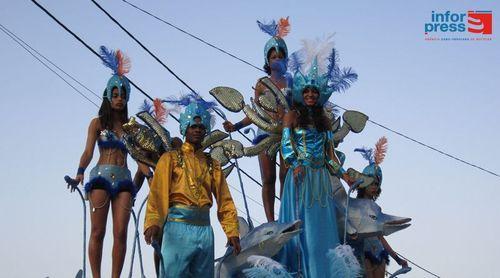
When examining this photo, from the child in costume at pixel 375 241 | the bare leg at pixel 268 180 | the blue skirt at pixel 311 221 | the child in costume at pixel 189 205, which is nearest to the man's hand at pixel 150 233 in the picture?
the child in costume at pixel 189 205

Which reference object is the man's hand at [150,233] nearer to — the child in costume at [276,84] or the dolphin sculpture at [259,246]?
the dolphin sculpture at [259,246]

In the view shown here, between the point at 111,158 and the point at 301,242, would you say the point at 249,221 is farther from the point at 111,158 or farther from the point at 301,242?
the point at 111,158

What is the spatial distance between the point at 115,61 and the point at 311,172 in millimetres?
1939

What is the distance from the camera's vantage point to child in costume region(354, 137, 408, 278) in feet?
27.1

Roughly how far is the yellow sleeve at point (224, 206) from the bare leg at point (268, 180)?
1.45m

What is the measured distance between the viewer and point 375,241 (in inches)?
339

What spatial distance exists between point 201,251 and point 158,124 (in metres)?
1.32

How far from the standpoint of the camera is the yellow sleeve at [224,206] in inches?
246

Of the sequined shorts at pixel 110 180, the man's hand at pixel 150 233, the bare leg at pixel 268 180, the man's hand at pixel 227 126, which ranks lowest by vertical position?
the man's hand at pixel 150 233

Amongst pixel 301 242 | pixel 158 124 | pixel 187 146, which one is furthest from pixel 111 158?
pixel 301 242

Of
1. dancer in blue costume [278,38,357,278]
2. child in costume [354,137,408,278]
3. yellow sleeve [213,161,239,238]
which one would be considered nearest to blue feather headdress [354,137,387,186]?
child in costume [354,137,408,278]

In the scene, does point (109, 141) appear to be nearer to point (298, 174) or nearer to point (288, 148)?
point (288, 148)

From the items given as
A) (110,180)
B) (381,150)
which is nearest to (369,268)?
(381,150)

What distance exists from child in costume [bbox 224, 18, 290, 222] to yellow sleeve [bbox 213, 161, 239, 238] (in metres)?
1.28
